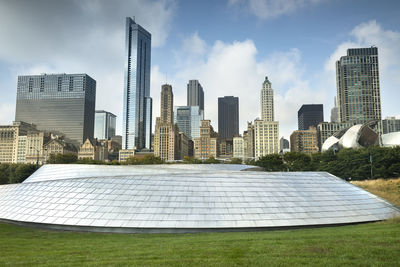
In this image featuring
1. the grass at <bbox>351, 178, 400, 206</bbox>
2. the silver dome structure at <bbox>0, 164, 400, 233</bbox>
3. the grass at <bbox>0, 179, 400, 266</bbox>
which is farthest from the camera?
the grass at <bbox>351, 178, 400, 206</bbox>

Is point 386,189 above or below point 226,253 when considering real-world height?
below

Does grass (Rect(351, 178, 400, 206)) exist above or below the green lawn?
below

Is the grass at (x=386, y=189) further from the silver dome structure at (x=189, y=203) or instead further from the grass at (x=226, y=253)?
the grass at (x=226, y=253)

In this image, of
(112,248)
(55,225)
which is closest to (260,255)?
(112,248)

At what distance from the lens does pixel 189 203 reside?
23625 millimetres

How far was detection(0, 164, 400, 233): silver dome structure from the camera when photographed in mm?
21594

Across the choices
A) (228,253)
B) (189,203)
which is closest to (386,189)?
(189,203)

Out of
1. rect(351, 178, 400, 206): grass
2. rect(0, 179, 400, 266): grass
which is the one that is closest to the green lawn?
rect(0, 179, 400, 266): grass

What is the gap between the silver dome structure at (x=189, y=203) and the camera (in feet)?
70.8

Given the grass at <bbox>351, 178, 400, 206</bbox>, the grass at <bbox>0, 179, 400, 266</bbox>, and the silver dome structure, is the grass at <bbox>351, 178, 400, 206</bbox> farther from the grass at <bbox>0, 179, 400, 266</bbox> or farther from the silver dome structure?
the grass at <bbox>0, 179, 400, 266</bbox>

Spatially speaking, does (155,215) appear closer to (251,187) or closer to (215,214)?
(215,214)

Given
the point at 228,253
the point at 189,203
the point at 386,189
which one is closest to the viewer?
the point at 228,253

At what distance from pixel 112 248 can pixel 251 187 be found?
52.4ft

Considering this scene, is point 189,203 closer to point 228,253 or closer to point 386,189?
point 228,253
